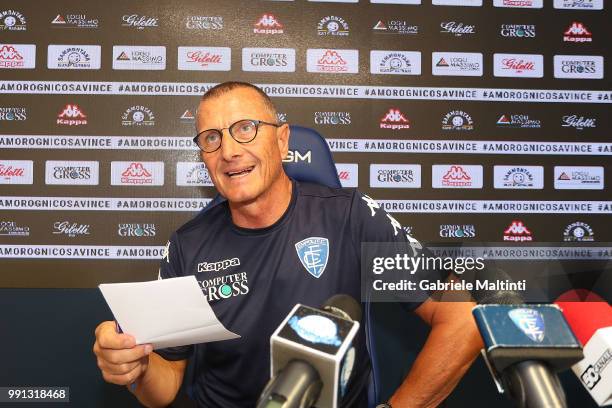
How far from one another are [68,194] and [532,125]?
7.90 feet

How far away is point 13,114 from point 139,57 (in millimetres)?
693

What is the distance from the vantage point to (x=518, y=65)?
256cm

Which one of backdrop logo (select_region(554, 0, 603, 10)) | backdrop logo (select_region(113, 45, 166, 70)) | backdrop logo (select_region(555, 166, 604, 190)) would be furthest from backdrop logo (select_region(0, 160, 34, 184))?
backdrop logo (select_region(554, 0, 603, 10))

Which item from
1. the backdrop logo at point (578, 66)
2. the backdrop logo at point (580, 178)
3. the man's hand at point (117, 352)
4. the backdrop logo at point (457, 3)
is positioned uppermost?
the backdrop logo at point (457, 3)

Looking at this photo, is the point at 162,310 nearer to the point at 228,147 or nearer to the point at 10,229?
the point at 228,147

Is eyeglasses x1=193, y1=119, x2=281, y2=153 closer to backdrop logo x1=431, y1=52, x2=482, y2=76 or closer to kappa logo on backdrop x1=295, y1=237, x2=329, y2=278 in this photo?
kappa logo on backdrop x1=295, y1=237, x2=329, y2=278

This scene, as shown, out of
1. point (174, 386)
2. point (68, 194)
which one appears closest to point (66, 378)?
point (68, 194)

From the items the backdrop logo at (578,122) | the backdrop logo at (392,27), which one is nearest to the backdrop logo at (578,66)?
the backdrop logo at (578,122)

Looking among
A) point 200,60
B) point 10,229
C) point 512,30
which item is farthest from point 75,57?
point 512,30

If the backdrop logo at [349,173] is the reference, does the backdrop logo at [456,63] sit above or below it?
above

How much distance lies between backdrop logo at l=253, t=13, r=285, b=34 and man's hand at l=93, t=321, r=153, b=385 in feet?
6.33

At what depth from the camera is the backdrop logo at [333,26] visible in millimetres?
2508

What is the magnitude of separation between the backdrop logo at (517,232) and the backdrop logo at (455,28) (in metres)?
1.02

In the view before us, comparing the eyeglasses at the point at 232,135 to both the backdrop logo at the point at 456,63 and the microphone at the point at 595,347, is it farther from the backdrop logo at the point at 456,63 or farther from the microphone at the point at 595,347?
the backdrop logo at the point at 456,63
